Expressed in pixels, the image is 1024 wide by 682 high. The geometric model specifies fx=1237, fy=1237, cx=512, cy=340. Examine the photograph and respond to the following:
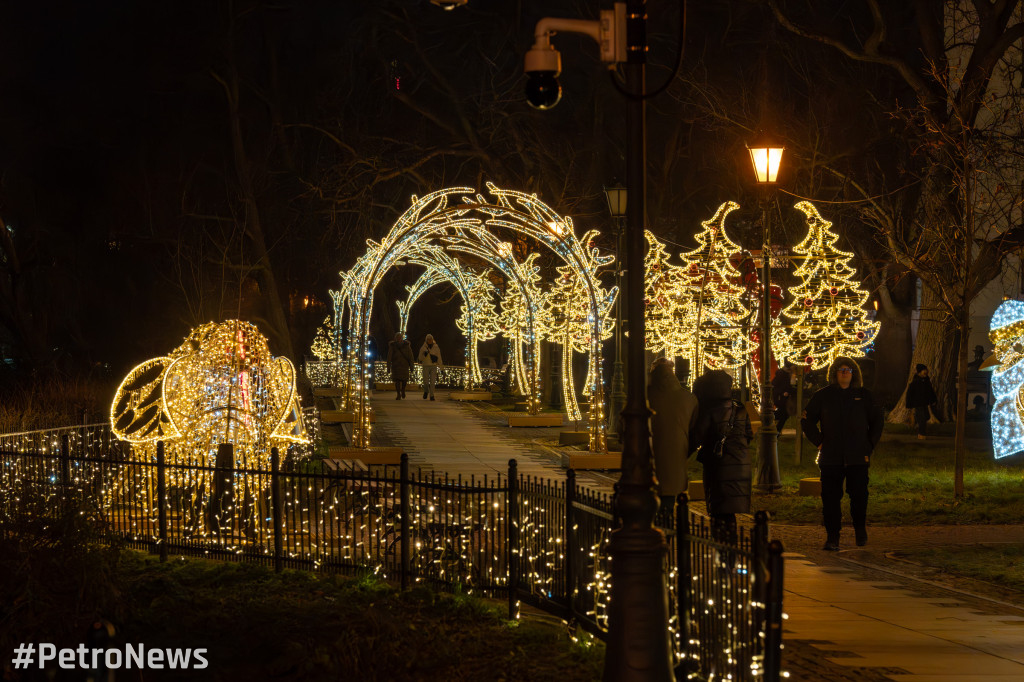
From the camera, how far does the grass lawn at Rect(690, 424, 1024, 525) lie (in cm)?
1553

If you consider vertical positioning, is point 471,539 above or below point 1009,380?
below

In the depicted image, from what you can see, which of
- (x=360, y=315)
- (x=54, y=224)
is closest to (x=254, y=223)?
(x=54, y=224)

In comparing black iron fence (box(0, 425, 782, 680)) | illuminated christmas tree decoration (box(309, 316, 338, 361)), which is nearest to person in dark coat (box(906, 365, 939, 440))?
black iron fence (box(0, 425, 782, 680))

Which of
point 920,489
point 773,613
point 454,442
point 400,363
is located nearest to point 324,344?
point 400,363

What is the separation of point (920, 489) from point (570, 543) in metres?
9.97

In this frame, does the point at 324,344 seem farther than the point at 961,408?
Yes

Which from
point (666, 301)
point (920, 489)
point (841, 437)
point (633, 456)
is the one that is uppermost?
point (666, 301)

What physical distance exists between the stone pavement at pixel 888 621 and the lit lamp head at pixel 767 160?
16.0ft

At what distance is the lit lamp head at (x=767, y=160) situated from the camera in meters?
16.7

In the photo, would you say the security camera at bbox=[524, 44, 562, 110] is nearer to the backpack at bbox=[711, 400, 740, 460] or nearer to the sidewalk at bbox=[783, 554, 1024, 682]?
the sidewalk at bbox=[783, 554, 1024, 682]

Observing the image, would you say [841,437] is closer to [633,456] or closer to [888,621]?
[888,621]

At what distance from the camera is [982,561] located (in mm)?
12367

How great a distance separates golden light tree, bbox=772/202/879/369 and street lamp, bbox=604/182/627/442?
3.12 metres

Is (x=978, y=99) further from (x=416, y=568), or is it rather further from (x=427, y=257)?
(x=427, y=257)
